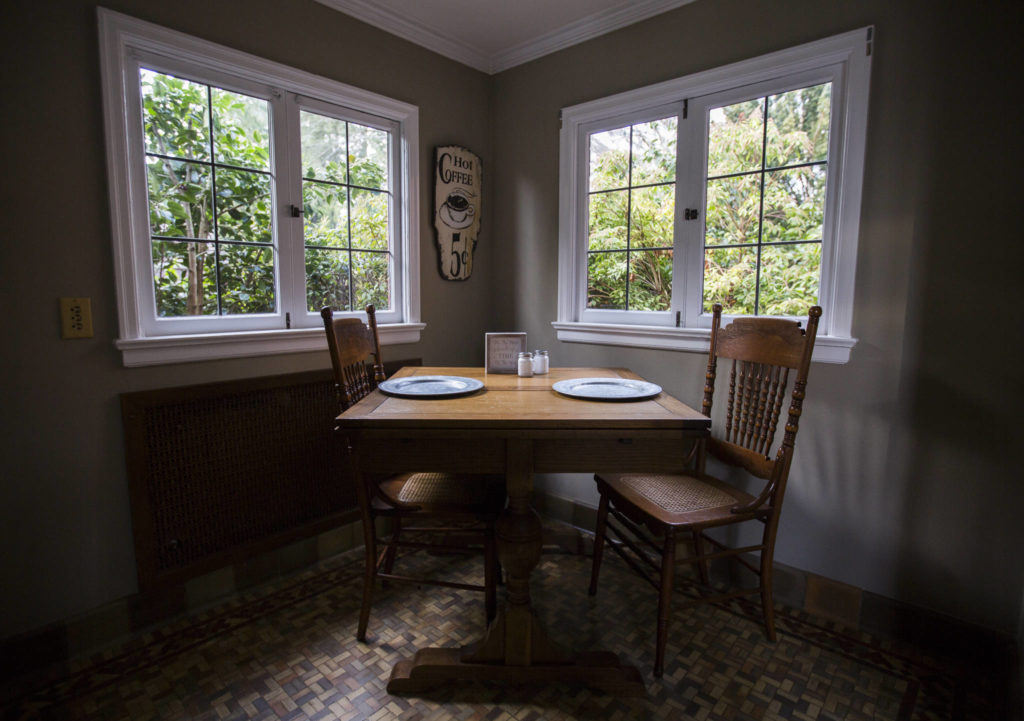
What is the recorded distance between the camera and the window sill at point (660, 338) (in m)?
1.97

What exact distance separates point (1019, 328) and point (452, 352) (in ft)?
7.81

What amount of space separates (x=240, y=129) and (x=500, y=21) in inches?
53.6

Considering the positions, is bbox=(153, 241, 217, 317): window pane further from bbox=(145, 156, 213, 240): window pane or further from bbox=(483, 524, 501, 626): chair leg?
bbox=(483, 524, 501, 626): chair leg

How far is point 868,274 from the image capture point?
1917 mm

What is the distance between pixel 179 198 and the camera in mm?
1993

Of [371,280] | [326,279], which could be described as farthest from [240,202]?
[371,280]

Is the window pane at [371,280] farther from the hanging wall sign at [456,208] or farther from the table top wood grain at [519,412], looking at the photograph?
the table top wood grain at [519,412]

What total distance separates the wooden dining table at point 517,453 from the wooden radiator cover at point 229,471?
0.72 meters

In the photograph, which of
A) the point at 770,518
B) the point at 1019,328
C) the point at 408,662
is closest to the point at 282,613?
the point at 408,662

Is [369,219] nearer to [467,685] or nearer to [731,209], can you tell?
[731,209]

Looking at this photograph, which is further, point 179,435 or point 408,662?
point 179,435

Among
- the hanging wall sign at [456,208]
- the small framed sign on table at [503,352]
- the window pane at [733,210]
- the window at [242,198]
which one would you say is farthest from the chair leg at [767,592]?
the hanging wall sign at [456,208]

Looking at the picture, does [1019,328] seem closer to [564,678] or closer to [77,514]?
[564,678]

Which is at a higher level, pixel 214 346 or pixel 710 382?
pixel 214 346
